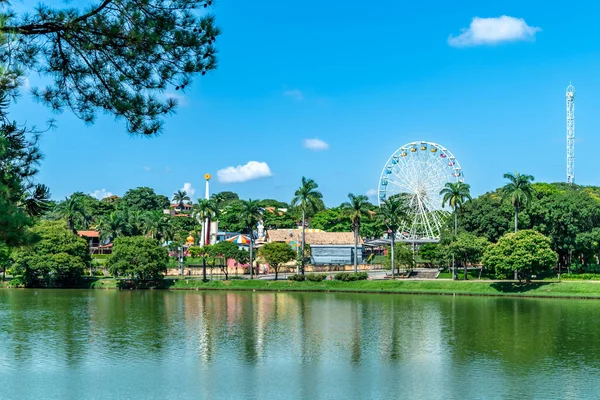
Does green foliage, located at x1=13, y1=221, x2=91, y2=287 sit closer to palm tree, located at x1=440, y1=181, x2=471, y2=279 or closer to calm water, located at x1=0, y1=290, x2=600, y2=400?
calm water, located at x1=0, y1=290, x2=600, y2=400

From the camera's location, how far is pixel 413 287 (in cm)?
7125

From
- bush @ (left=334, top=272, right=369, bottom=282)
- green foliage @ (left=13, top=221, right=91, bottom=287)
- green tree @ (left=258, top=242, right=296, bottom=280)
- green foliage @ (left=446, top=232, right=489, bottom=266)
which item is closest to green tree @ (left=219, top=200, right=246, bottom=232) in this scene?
green tree @ (left=258, top=242, right=296, bottom=280)

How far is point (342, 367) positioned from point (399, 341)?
332 inches

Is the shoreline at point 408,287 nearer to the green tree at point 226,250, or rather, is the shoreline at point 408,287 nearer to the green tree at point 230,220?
the green tree at point 226,250

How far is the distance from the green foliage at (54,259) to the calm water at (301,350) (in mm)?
17649

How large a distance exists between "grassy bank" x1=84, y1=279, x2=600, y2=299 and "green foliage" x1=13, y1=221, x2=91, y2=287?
3508 mm

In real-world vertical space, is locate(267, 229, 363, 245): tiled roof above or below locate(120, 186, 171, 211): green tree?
below

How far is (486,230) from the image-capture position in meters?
79.7

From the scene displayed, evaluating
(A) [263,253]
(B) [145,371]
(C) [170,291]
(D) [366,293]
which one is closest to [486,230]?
(D) [366,293]

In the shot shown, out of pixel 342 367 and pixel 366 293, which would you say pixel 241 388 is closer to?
pixel 342 367

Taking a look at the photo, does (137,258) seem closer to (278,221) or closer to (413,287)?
(413,287)

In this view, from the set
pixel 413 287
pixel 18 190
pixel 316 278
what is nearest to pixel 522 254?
pixel 413 287

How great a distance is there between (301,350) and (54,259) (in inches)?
1966

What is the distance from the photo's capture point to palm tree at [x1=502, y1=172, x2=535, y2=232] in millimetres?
71938
